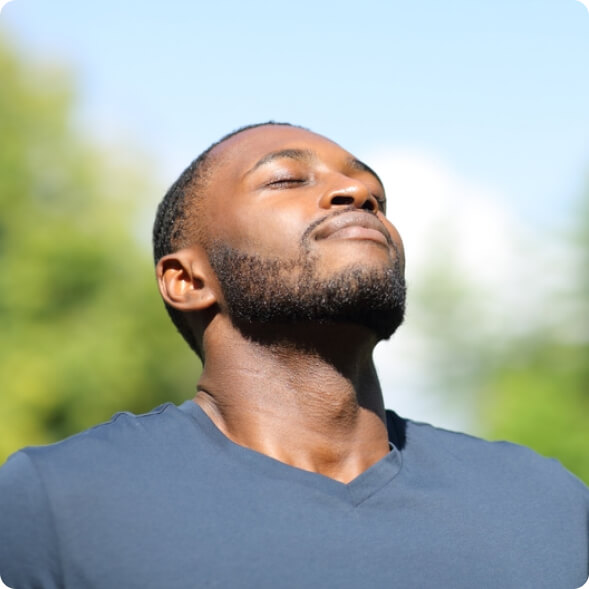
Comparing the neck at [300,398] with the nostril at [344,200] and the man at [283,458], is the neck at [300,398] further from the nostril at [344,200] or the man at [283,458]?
the nostril at [344,200]

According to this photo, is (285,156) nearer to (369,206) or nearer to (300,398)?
(369,206)

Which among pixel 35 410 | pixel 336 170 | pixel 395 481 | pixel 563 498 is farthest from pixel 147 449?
pixel 35 410

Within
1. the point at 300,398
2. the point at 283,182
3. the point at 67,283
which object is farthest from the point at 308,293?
the point at 67,283

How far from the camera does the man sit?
228 cm

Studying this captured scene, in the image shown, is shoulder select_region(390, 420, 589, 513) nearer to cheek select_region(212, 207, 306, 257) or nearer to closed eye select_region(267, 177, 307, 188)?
cheek select_region(212, 207, 306, 257)

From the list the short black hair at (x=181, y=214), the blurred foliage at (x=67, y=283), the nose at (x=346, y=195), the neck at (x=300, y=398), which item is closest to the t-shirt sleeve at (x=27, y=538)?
the neck at (x=300, y=398)

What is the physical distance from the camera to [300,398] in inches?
108

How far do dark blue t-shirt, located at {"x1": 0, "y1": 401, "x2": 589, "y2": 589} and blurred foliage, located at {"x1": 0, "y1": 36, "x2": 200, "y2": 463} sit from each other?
11.3 meters

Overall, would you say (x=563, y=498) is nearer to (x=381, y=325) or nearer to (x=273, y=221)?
(x=381, y=325)

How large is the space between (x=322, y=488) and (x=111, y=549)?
0.61 metres

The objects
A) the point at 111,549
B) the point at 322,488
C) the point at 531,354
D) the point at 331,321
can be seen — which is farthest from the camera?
the point at 531,354

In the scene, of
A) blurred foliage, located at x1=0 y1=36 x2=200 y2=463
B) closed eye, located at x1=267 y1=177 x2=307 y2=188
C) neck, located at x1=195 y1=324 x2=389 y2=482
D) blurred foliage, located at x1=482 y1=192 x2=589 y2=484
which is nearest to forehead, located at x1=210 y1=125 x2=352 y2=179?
closed eye, located at x1=267 y1=177 x2=307 y2=188

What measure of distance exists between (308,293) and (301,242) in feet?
0.54

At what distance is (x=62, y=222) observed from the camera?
14906 mm
